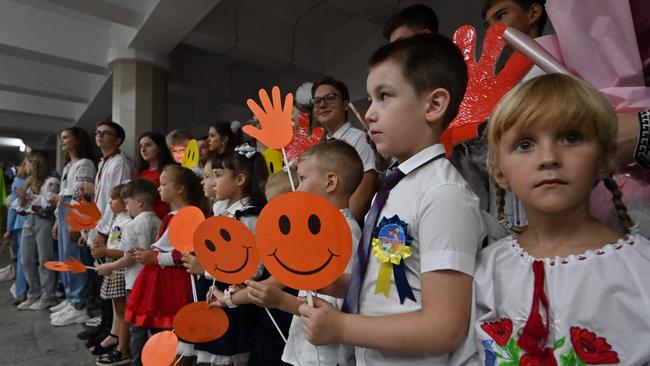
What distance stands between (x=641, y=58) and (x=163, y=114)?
168 inches

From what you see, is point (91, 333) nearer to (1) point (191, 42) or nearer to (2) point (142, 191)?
(2) point (142, 191)

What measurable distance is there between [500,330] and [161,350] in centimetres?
81

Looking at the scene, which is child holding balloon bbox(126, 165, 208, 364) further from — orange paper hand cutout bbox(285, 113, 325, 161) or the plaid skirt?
orange paper hand cutout bbox(285, 113, 325, 161)

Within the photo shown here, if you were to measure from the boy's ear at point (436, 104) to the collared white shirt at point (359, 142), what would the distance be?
2.44ft

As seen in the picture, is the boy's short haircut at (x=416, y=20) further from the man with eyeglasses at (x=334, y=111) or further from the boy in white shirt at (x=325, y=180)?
the boy in white shirt at (x=325, y=180)

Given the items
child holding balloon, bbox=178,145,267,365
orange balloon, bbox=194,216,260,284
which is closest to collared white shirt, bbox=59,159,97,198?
child holding balloon, bbox=178,145,267,365

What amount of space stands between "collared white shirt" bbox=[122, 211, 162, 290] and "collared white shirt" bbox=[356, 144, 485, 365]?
1567 mm

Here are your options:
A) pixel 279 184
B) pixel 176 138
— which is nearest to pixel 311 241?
pixel 279 184

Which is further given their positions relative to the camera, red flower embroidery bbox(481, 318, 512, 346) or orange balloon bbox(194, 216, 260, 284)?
orange balloon bbox(194, 216, 260, 284)

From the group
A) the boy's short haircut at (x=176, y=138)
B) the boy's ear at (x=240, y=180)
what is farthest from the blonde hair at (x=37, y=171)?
the boy's ear at (x=240, y=180)

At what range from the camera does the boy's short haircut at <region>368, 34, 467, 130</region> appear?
755mm

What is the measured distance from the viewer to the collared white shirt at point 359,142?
5.17 ft

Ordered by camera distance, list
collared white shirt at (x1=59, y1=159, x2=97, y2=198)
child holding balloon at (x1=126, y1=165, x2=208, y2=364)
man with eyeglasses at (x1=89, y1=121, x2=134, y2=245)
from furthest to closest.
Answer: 1. collared white shirt at (x1=59, y1=159, x2=97, y2=198)
2. man with eyeglasses at (x1=89, y1=121, x2=134, y2=245)
3. child holding balloon at (x1=126, y1=165, x2=208, y2=364)

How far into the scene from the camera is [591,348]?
0.55 meters
